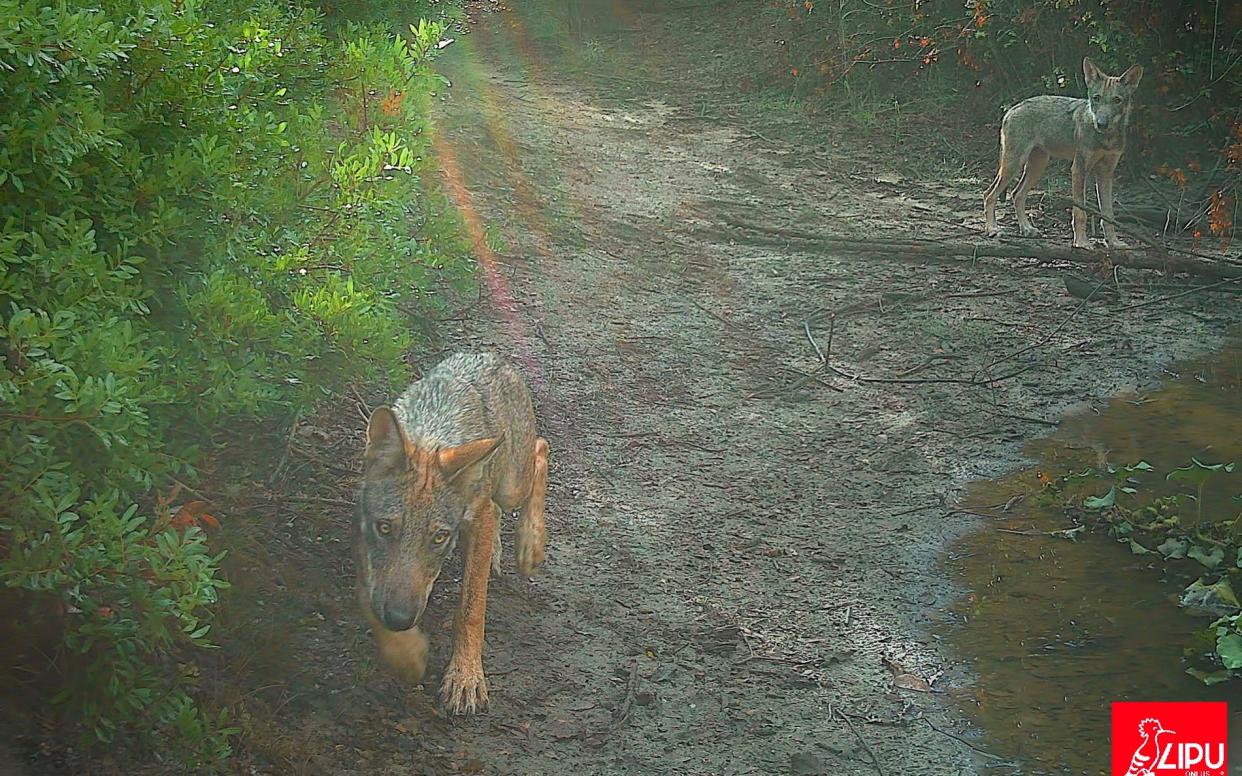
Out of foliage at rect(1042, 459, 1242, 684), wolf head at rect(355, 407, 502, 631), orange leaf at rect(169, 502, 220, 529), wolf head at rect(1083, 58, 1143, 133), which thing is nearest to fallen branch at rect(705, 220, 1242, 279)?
wolf head at rect(1083, 58, 1143, 133)

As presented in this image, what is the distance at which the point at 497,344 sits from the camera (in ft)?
30.2

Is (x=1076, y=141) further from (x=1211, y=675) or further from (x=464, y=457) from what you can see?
(x=464, y=457)

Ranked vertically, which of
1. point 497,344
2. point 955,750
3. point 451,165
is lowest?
point 955,750

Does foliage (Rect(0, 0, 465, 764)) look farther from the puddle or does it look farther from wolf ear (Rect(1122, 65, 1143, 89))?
wolf ear (Rect(1122, 65, 1143, 89))

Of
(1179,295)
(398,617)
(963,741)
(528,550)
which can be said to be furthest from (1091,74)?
(398,617)

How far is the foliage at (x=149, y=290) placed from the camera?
3.28 meters

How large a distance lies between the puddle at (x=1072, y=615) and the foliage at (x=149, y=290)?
2961mm

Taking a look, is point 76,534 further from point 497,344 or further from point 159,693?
point 497,344

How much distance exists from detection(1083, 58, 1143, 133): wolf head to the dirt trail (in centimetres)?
170

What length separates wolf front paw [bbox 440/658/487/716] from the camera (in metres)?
5.15

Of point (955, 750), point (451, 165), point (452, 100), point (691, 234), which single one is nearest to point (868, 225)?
point (691, 234)

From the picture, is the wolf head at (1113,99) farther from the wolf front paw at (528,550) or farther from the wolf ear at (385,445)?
the wolf ear at (385,445)

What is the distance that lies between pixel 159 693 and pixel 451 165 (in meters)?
9.37

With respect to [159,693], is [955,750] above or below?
below
